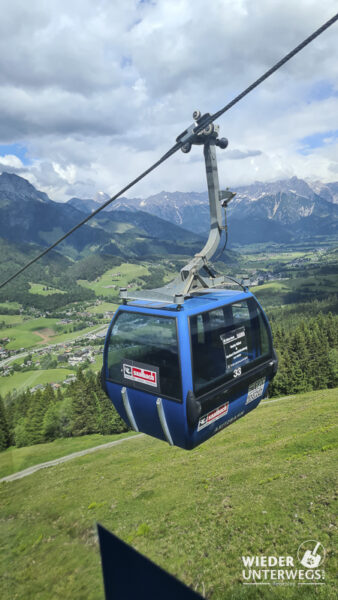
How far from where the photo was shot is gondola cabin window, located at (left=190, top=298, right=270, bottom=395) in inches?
259

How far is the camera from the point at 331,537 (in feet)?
26.3

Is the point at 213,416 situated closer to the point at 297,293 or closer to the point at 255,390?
the point at 255,390

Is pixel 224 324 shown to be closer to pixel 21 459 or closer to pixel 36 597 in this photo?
pixel 36 597

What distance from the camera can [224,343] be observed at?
7.16 metres

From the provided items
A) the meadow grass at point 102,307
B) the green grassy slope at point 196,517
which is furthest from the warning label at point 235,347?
the meadow grass at point 102,307

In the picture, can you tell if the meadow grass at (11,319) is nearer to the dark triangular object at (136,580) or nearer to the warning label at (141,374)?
the dark triangular object at (136,580)

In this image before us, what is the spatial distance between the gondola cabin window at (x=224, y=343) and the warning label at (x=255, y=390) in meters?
0.48

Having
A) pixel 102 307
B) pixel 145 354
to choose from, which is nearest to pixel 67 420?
pixel 145 354

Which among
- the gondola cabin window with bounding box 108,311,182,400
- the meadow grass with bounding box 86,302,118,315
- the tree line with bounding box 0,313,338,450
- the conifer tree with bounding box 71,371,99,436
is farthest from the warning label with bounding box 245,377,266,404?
the meadow grass with bounding box 86,302,118,315

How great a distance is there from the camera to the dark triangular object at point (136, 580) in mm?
7738

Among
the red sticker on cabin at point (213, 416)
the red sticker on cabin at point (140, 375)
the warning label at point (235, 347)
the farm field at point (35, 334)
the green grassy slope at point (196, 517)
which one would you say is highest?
the warning label at point (235, 347)

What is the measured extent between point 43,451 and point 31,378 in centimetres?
6769

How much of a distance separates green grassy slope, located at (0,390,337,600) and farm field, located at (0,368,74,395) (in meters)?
85.1

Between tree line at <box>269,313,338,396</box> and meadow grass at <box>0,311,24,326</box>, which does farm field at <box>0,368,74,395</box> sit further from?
tree line at <box>269,313,338,396</box>
